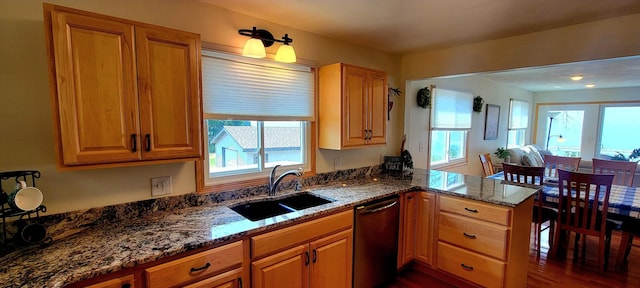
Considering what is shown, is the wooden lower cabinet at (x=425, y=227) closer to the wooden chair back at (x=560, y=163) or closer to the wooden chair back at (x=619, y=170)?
the wooden chair back at (x=560, y=163)

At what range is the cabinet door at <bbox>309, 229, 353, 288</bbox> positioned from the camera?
192 cm

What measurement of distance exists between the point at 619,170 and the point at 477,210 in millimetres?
2946

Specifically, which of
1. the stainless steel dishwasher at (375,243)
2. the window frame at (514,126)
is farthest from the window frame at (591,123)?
the stainless steel dishwasher at (375,243)

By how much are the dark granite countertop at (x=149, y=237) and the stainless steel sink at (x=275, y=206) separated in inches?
2.0

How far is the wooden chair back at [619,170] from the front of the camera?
3.53 m

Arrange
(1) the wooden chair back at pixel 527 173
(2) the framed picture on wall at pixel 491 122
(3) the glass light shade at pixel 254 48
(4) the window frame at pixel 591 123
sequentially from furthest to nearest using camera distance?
1. (4) the window frame at pixel 591 123
2. (2) the framed picture on wall at pixel 491 122
3. (1) the wooden chair back at pixel 527 173
4. (3) the glass light shade at pixel 254 48

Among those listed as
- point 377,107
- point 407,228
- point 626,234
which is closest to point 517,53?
point 377,107

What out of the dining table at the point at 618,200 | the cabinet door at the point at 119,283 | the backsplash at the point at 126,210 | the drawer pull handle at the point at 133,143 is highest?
the drawer pull handle at the point at 133,143

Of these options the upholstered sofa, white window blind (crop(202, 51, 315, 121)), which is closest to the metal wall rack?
white window blind (crop(202, 51, 315, 121))

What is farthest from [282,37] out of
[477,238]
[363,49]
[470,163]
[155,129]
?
[470,163]

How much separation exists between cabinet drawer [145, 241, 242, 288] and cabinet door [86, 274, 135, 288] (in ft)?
0.21

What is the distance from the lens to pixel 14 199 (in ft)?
4.21

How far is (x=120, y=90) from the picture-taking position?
1427mm

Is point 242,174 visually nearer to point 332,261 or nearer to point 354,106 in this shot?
point 332,261
